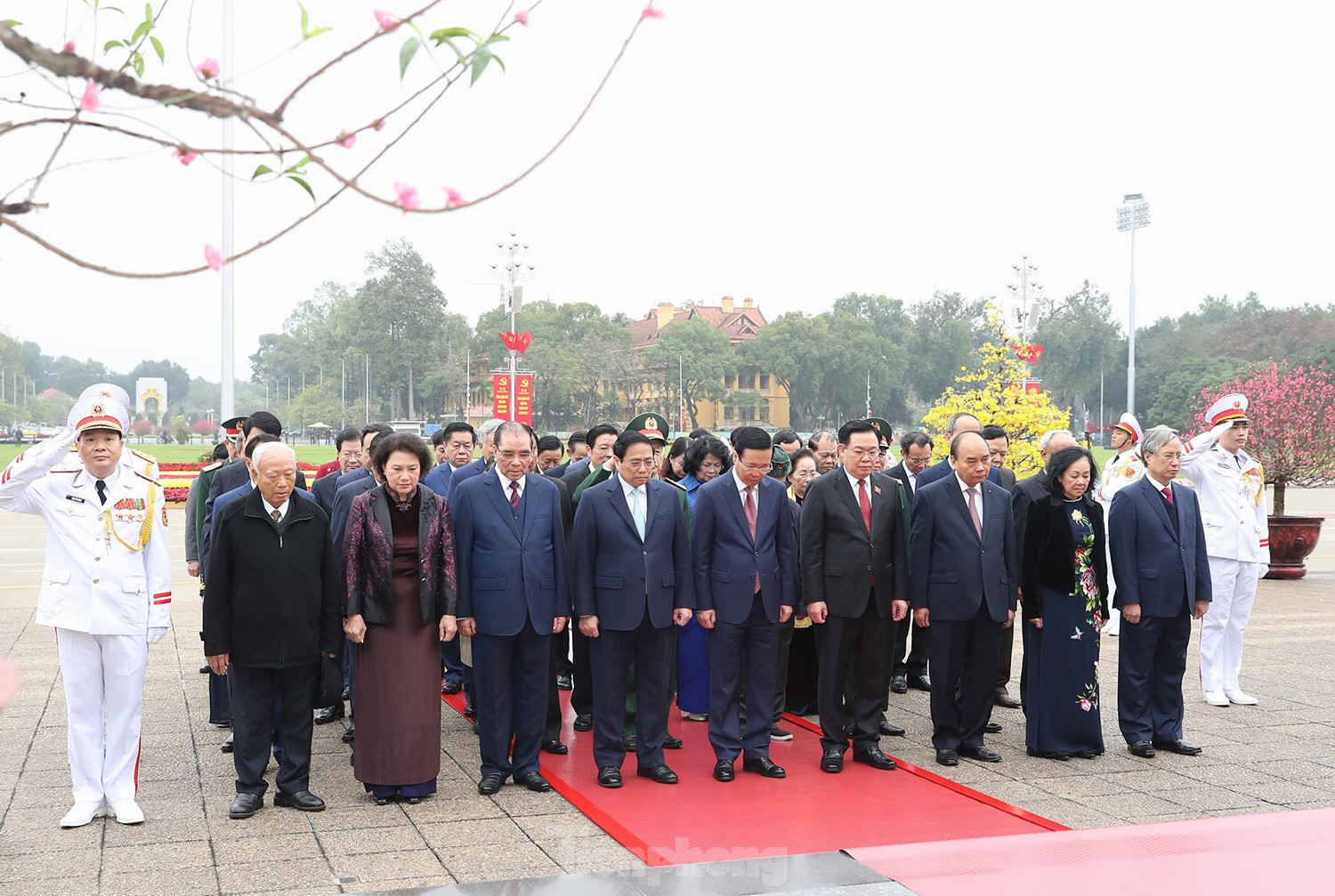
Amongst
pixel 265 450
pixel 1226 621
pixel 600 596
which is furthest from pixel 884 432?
pixel 265 450

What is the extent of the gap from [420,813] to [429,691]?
55cm

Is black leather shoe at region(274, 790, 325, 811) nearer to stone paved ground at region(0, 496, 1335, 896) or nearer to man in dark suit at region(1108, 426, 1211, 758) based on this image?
stone paved ground at region(0, 496, 1335, 896)

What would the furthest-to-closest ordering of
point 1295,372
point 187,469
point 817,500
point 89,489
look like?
point 187,469 → point 1295,372 → point 817,500 → point 89,489

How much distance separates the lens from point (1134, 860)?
14.4ft

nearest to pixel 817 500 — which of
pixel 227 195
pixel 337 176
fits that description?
pixel 337 176

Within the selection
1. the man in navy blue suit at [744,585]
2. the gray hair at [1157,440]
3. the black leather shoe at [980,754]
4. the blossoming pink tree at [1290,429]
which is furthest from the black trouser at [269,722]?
the blossoming pink tree at [1290,429]

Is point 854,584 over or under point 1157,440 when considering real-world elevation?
under

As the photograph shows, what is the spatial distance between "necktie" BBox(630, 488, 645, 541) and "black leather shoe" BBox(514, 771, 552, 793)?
1291 mm

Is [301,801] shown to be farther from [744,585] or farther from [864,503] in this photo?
[864,503]

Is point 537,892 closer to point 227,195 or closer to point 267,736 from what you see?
point 267,736

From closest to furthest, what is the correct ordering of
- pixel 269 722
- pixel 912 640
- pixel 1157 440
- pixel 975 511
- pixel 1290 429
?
pixel 269 722 → pixel 975 511 → pixel 1157 440 → pixel 912 640 → pixel 1290 429

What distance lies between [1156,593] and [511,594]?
3567mm

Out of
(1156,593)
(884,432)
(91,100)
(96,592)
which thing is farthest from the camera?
(884,432)

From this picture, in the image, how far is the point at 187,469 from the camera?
102 feet
